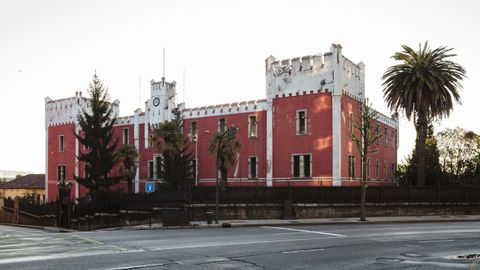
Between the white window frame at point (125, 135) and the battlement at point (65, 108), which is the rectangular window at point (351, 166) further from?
the battlement at point (65, 108)

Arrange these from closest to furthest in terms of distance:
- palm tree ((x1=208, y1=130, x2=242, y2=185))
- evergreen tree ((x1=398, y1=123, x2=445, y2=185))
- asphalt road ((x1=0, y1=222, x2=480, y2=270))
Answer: asphalt road ((x1=0, y1=222, x2=480, y2=270)) < palm tree ((x1=208, y1=130, x2=242, y2=185)) < evergreen tree ((x1=398, y1=123, x2=445, y2=185))

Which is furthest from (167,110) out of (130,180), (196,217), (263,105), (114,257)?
(114,257)

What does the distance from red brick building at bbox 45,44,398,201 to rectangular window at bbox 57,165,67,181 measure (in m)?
12.1

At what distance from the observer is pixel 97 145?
51562 mm

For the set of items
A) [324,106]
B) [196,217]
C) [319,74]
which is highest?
[319,74]

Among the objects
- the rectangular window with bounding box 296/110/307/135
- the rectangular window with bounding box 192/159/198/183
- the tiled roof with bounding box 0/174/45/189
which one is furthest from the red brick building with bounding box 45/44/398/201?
the tiled roof with bounding box 0/174/45/189

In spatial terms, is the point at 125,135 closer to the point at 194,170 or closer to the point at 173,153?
the point at 194,170

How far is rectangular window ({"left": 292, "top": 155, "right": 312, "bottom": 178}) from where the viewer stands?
42.0 m

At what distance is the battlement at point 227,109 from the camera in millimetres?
45544

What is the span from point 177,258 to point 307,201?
21.9m

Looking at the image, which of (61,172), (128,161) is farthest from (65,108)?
(128,161)

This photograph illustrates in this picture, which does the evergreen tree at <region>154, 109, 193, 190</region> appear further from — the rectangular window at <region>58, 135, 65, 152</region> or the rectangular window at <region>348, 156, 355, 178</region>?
the rectangular window at <region>58, 135, 65, 152</region>

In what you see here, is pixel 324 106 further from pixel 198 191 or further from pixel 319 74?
pixel 198 191

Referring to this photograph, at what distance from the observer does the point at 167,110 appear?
2069 inches
